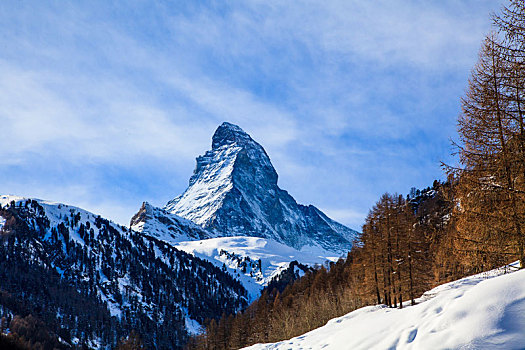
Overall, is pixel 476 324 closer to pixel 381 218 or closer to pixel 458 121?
pixel 458 121

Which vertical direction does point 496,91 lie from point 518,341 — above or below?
above

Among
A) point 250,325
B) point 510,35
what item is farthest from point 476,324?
point 250,325

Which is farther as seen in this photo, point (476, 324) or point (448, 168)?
point (448, 168)

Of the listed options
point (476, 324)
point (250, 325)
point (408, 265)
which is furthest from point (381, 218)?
point (250, 325)

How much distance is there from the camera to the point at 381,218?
32219mm

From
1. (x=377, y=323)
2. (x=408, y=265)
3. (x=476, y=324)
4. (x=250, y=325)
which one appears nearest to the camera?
(x=476, y=324)

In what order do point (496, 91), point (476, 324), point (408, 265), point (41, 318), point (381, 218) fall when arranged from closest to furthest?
1. point (476, 324)
2. point (496, 91)
3. point (408, 265)
4. point (381, 218)
5. point (41, 318)

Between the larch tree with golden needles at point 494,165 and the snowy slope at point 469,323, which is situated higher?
the larch tree with golden needles at point 494,165

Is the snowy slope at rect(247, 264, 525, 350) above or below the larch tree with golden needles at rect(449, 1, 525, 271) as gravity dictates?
below

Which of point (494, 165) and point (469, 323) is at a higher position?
point (494, 165)

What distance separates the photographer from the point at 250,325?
76875mm

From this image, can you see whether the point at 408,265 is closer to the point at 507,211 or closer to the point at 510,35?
the point at 507,211

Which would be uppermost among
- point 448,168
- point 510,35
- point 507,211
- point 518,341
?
point 510,35

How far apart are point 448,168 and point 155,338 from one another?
208660 mm
